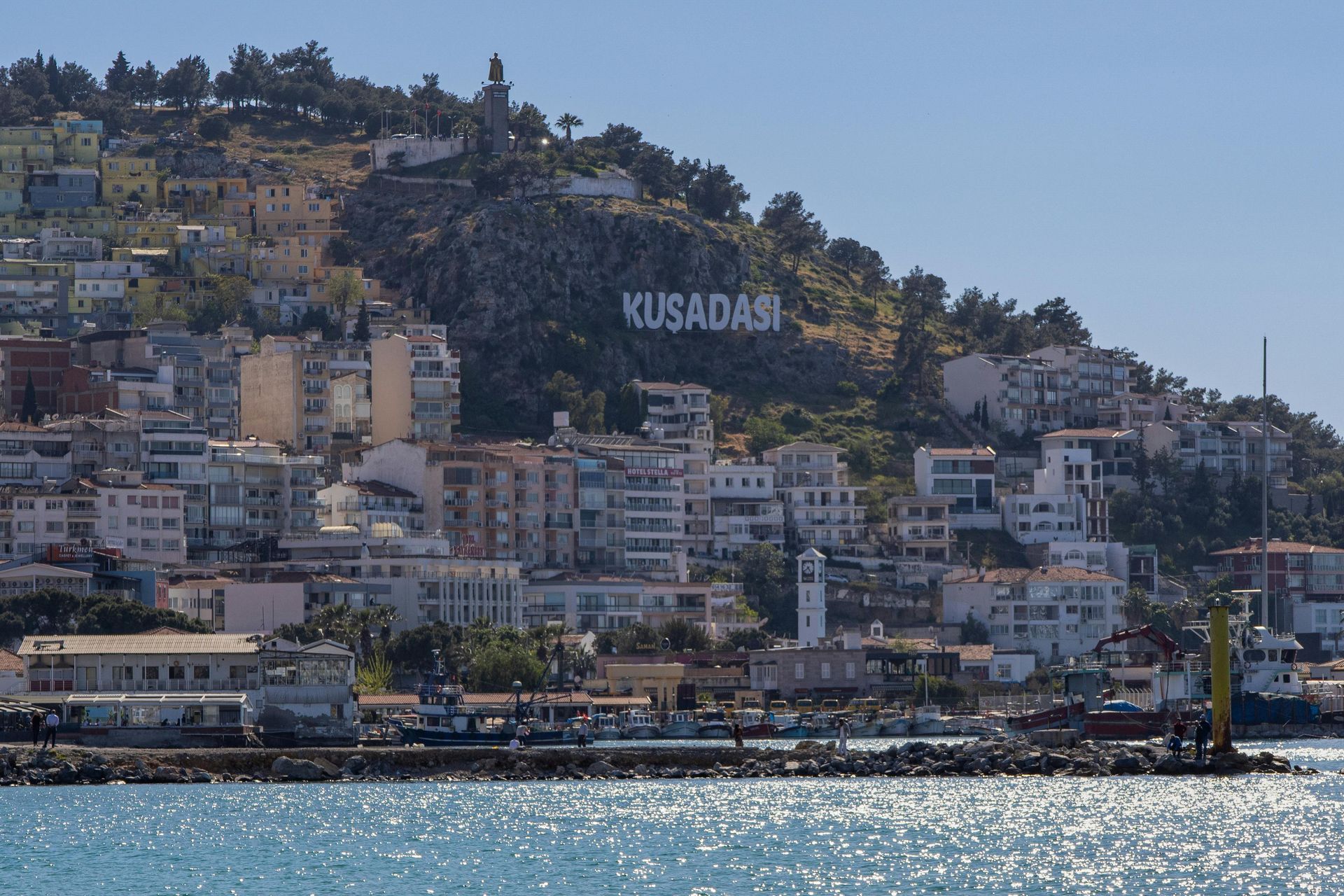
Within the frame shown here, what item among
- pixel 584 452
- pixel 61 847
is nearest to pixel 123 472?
pixel 584 452

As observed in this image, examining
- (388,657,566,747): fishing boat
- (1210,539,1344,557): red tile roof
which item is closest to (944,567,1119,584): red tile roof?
(1210,539,1344,557): red tile roof

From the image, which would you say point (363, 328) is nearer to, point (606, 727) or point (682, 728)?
point (682, 728)

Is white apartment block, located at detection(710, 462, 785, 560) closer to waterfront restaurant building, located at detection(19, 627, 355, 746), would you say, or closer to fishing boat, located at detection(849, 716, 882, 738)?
fishing boat, located at detection(849, 716, 882, 738)

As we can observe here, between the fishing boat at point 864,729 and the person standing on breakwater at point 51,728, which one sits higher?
the person standing on breakwater at point 51,728

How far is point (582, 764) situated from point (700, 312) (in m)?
110

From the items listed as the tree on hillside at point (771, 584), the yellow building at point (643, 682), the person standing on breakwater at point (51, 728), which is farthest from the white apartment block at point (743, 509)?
the person standing on breakwater at point (51, 728)

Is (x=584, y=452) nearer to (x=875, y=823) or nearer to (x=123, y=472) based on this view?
(x=123, y=472)

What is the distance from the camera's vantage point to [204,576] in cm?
13688

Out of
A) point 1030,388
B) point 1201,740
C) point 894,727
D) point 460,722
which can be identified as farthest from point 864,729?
point 1030,388

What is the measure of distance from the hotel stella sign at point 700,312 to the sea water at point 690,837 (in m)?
110

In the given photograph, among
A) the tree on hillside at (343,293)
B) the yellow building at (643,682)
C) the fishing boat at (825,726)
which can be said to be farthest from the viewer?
the tree on hillside at (343,293)

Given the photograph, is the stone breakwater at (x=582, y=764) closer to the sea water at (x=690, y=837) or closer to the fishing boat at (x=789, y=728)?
the sea water at (x=690, y=837)

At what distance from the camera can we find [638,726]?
122750mm

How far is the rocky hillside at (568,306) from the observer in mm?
184625
